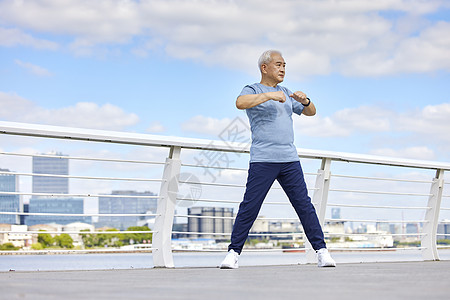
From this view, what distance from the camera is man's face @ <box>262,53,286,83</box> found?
149 inches

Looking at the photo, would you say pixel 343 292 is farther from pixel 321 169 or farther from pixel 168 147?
pixel 321 169

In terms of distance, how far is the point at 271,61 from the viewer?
3.80 meters

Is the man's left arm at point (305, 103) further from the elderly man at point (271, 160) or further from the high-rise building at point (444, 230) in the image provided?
the high-rise building at point (444, 230)

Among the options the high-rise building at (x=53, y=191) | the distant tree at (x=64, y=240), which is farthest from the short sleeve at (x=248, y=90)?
the high-rise building at (x=53, y=191)

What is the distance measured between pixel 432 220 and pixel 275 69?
2.29 meters

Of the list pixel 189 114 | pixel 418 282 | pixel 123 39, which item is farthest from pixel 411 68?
pixel 123 39

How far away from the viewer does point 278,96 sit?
356cm

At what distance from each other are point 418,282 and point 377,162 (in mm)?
2742

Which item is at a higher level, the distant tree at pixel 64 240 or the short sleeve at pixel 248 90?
the short sleeve at pixel 248 90

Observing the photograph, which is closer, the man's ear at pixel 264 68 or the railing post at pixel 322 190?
the man's ear at pixel 264 68

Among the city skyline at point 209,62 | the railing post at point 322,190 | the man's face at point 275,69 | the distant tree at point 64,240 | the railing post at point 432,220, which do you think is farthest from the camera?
the city skyline at point 209,62

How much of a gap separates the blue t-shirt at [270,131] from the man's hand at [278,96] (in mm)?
131

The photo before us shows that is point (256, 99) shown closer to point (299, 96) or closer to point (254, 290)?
point (299, 96)

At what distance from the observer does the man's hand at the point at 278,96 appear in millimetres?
3555
